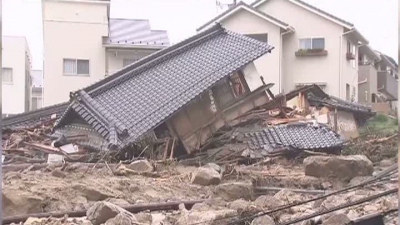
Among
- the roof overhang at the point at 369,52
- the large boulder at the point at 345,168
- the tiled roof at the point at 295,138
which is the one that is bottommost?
the large boulder at the point at 345,168

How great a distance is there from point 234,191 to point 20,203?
1930 mm

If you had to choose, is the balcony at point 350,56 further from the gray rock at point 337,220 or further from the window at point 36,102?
the gray rock at point 337,220

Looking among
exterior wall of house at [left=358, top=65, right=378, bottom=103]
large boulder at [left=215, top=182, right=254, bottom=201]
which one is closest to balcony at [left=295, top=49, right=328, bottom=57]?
exterior wall of house at [left=358, top=65, right=378, bottom=103]

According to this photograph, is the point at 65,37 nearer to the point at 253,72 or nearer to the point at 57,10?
the point at 57,10

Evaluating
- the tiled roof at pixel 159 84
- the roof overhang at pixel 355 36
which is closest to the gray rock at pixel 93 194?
the tiled roof at pixel 159 84

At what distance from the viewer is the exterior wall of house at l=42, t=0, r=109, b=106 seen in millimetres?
11523

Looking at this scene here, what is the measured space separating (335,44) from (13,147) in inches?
269

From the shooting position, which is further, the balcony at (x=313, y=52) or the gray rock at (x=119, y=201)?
the balcony at (x=313, y=52)

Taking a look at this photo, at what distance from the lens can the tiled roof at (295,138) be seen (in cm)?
746

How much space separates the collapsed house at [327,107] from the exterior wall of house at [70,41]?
477cm

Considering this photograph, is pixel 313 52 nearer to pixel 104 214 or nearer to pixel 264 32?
pixel 264 32

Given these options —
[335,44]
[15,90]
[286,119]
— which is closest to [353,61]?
[335,44]

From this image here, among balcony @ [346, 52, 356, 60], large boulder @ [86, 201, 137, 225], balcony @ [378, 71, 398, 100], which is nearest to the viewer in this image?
large boulder @ [86, 201, 137, 225]

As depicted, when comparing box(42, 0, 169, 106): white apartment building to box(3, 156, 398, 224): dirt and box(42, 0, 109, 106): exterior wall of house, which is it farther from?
box(3, 156, 398, 224): dirt
